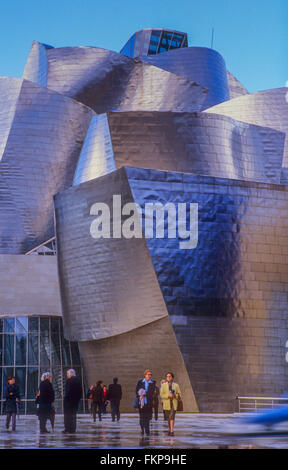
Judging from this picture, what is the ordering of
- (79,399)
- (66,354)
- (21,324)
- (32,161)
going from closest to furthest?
1. (79,399)
2. (21,324)
3. (66,354)
4. (32,161)

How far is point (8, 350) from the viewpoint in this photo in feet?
101

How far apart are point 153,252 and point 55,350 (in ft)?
32.1

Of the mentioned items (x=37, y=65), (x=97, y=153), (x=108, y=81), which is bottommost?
(x=97, y=153)

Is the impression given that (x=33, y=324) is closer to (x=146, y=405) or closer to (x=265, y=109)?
(x=265, y=109)

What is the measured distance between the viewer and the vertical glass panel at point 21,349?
30562 mm

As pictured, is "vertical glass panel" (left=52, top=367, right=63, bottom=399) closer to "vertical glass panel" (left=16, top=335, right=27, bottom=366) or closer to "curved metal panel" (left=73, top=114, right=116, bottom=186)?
"vertical glass panel" (left=16, top=335, right=27, bottom=366)

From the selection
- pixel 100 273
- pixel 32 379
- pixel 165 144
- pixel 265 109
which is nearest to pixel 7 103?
pixel 165 144

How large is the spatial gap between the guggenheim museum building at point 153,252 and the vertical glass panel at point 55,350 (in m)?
0.04

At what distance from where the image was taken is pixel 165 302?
23.0 meters

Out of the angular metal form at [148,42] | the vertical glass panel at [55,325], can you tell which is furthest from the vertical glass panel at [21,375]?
the angular metal form at [148,42]
